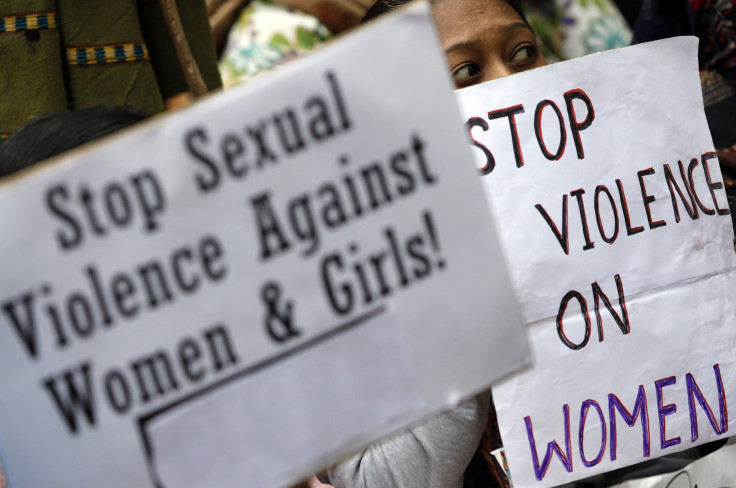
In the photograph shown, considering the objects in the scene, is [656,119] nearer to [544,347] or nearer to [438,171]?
[544,347]

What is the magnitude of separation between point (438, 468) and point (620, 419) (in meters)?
0.22

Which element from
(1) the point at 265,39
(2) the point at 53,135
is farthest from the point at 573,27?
(2) the point at 53,135

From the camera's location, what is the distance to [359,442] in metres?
0.53

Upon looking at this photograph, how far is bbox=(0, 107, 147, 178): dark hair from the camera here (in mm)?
656

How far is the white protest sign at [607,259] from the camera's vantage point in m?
0.79

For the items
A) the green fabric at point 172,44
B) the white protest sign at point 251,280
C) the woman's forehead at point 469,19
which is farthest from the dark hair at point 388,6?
the white protest sign at point 251,280

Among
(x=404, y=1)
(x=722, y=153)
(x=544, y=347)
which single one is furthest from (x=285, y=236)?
(x=722, y=153)

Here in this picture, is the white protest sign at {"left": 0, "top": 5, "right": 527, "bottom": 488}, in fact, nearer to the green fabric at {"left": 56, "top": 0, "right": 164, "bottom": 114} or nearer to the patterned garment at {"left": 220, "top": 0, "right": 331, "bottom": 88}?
the green fabric at {"left": 56, "top": 0, "right": 164, "bottom": 114}

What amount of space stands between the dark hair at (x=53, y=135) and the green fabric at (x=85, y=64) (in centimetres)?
29

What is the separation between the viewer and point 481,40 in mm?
1011

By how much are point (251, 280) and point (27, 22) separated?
2.20 feet

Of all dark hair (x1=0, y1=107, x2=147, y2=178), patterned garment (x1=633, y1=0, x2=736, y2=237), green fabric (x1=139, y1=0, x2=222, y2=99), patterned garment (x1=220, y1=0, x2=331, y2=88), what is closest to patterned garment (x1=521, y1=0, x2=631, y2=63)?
patterned garment (x1=633, y1=0, x2=736, y2=237)

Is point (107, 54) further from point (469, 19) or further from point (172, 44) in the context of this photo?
point (469, 19)

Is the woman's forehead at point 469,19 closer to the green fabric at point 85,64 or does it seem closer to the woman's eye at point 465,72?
the woman's eye at point 465,72
